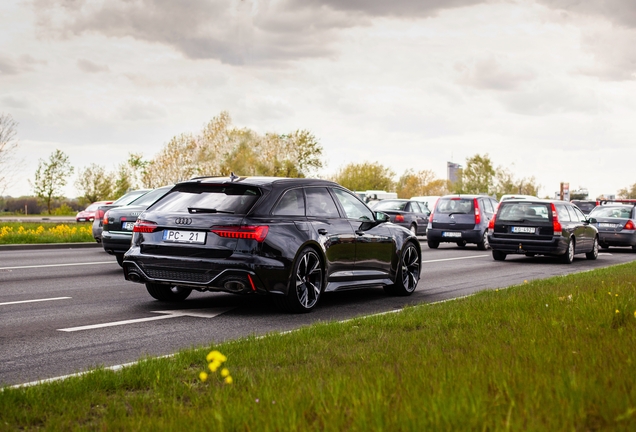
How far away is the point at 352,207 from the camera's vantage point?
1070cm

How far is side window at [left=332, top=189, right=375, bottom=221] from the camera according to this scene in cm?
1054

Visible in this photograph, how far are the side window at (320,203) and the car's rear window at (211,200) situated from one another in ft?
2.96

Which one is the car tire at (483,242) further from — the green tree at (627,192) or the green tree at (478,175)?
the green tree at (627,192)

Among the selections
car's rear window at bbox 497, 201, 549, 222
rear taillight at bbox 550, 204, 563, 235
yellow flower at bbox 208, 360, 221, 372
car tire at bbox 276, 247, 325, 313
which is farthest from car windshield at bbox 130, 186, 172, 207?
yellow flower at bbox 208, 360, 221, 372

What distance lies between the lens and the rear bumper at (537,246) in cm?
1956

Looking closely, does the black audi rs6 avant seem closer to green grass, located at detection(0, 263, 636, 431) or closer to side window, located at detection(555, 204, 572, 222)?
green grass, located at detection(0, 263, 636, 431)

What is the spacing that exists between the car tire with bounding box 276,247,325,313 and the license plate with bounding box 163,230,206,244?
1.13 metres

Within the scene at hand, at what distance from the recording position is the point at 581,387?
4.04 m

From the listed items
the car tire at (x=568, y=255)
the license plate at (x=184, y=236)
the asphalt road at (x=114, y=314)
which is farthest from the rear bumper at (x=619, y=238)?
the license plate at (x=184, y=236)

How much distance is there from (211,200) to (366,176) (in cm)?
10032

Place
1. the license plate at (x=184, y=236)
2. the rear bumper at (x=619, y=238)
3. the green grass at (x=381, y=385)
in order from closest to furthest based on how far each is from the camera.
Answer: the green grass at (x=381, y=385), the license plate at (x=184, y=236), the rear bumper at (x=619, y=238)

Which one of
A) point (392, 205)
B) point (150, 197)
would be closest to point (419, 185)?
point (392, 205)

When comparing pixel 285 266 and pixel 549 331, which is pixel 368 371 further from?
pixel 285 266

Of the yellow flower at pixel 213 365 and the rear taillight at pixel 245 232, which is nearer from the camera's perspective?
the yellow flower at pixel 213 365
